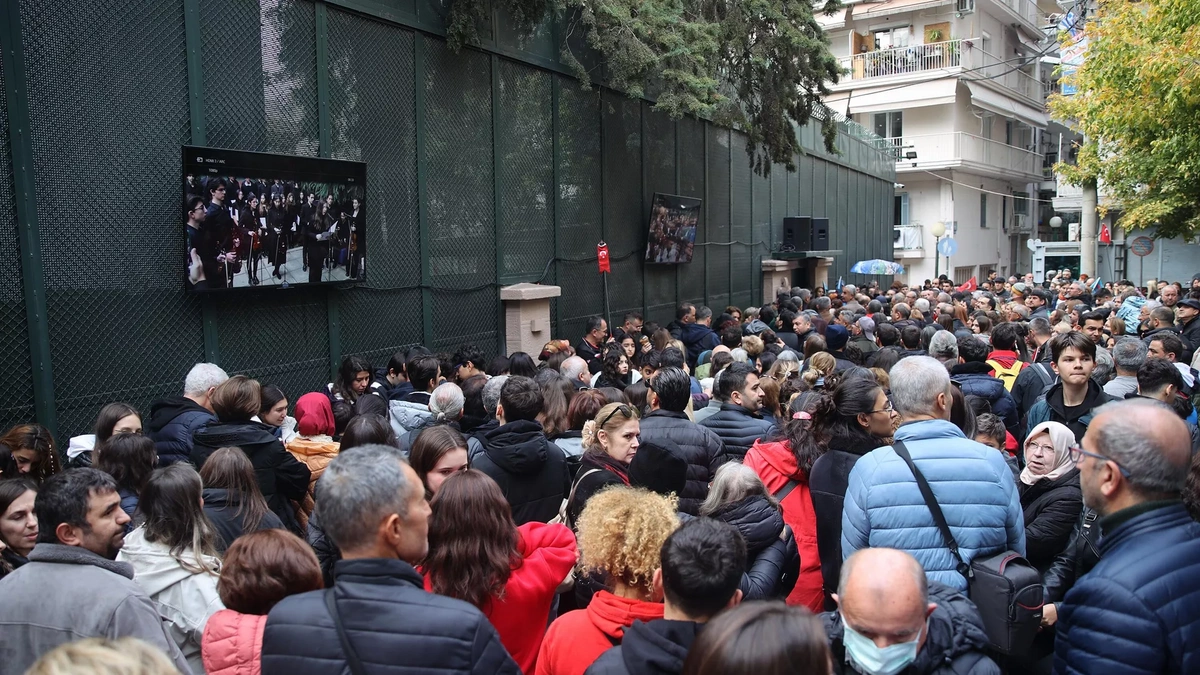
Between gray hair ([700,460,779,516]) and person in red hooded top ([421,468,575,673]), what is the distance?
83cm

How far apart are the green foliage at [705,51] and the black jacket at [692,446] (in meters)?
6.36

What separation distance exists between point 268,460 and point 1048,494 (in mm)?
4030

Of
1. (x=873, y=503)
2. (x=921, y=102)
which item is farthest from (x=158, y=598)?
(x=921, y=102)

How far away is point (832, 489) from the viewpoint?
4191mm

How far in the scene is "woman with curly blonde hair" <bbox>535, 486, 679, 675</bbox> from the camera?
286cm

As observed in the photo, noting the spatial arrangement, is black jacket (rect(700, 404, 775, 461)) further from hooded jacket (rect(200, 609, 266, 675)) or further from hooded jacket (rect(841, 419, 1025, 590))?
hooded jacket (rect(200, 609, 266, 675))

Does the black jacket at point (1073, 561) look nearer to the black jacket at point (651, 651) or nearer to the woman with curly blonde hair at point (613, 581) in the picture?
the woman with curly blonde hair at point (613, 581)

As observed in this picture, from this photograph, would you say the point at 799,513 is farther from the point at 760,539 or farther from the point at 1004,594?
the point at 1004,594

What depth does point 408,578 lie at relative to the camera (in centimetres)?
250

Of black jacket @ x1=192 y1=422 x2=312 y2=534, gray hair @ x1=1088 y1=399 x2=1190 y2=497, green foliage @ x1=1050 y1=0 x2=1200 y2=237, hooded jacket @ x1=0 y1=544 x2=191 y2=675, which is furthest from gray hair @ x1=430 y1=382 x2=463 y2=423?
green foliage @ x1=1050 y1=0 x2=1200 y2=237

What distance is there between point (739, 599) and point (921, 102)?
34.8 metres

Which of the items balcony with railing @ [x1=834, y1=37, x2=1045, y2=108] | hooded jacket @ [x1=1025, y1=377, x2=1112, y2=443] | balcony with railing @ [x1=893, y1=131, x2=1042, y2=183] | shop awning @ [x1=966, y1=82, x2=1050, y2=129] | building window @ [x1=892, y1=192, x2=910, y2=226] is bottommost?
hooded jacket @ [x1=1025, y1=377, x2=1112, y2=443]

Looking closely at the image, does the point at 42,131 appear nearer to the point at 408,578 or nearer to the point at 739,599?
the point at 408,578

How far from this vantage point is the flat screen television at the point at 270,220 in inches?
281
